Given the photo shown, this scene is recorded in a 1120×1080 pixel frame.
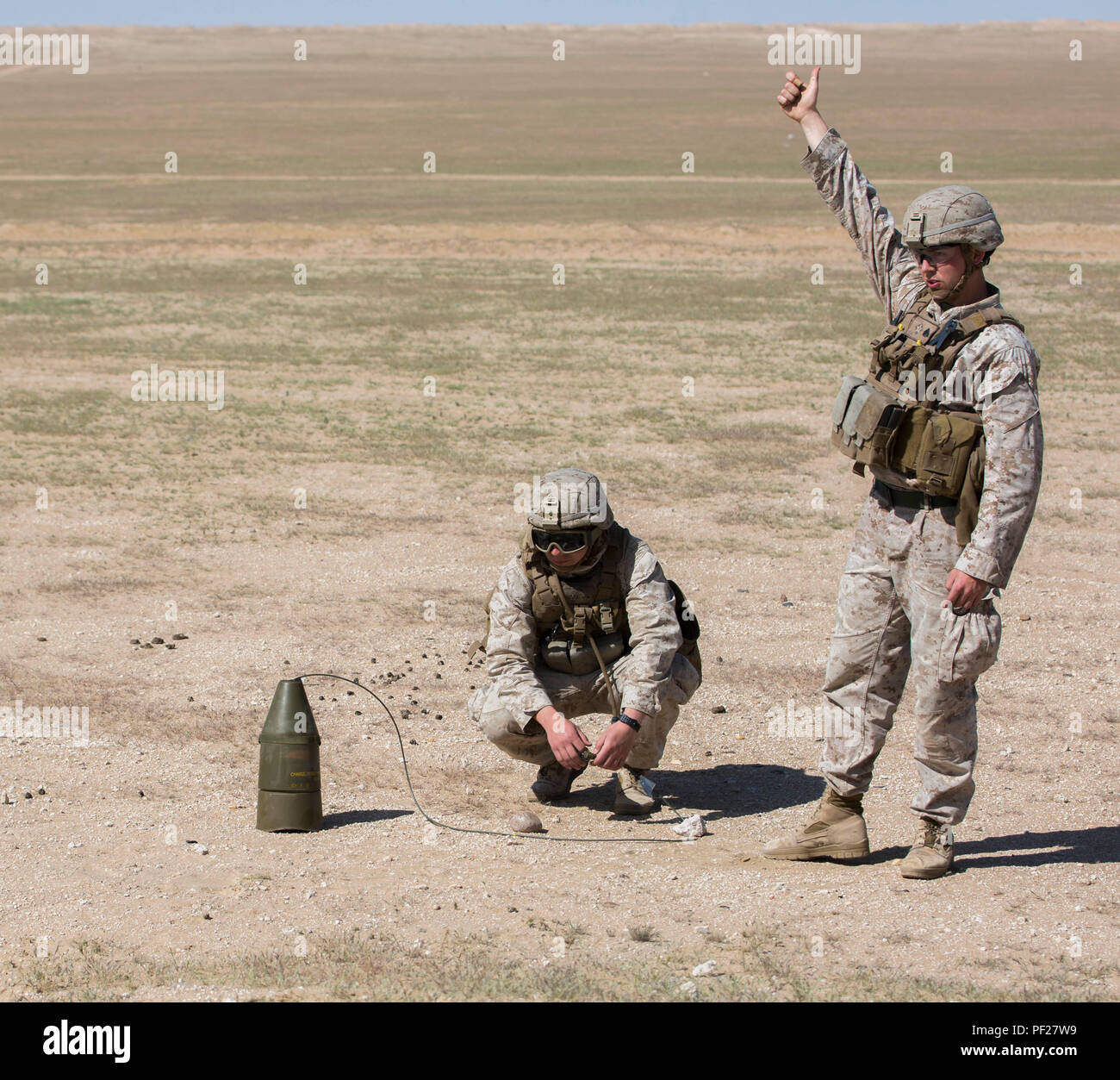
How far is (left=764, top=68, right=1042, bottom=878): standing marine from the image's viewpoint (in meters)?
4.76

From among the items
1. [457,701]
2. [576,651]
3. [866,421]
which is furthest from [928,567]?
[457,701]

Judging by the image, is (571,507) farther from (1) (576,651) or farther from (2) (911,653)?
(2) (911,653)

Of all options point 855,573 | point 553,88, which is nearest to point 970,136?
point 553,88

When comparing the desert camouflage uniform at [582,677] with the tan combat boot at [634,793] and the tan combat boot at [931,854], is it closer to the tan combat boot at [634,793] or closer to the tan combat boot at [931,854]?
the tan combat boot at [634,793]

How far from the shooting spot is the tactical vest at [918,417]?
4848 millimetres

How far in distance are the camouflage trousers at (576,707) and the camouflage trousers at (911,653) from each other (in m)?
0.72

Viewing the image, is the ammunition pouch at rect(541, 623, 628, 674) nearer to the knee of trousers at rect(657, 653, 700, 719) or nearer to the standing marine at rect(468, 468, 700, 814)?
the standing marine at rect(468, 468, 700, 814)

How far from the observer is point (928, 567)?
4.97 metres

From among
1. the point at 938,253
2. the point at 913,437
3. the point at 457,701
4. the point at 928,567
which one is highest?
the point at 938,253

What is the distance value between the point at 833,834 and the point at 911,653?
71cm

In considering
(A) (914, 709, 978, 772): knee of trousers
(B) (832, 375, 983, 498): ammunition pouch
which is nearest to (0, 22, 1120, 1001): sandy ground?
(A) (914, 709, 978, 772): knee of trousers

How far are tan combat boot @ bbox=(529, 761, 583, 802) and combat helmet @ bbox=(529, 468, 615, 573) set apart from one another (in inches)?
43.7
